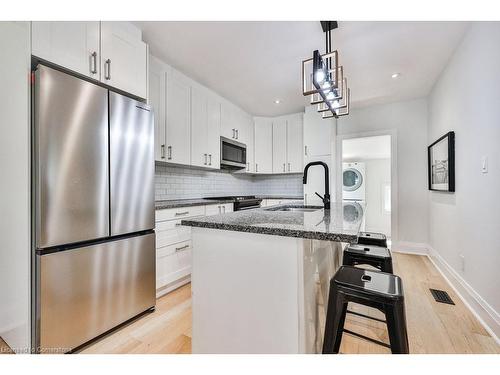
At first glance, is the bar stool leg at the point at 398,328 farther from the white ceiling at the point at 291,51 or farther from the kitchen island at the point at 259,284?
the white ceiling at the point at 291,51

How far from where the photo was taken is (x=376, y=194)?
6.19 metres

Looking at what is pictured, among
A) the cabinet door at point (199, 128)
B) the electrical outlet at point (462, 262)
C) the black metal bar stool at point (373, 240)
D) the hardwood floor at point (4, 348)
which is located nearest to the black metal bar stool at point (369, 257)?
the black metal bar stool at point (373, 240)

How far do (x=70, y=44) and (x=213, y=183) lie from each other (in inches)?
100.0

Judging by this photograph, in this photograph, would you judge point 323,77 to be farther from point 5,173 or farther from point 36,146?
point 5,173

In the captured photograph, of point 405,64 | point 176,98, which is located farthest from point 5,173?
point 405,64

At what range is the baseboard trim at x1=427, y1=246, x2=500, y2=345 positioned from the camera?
162cm

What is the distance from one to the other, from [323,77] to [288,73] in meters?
1.56

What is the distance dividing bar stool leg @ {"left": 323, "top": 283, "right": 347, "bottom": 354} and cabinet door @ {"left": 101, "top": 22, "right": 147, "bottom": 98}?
1.99 m

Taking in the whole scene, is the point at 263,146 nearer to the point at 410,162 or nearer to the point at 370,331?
the point at 410,162

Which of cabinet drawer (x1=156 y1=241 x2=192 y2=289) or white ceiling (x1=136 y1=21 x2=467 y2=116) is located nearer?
white ceiling (x1=136 y1=21 x2=467 y2=116)

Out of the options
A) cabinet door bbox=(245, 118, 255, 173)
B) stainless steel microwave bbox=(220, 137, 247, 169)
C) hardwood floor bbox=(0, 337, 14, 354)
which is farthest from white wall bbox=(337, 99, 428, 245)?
hardwood floor bbox=(0, 337, 14, 354)

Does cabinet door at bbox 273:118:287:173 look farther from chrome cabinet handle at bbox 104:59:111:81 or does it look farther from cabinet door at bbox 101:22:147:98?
chrome cabinet handle at bbox 104:59:111:81

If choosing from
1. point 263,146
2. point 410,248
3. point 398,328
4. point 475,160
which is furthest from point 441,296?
point 263,146

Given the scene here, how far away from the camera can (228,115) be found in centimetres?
369
